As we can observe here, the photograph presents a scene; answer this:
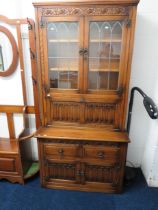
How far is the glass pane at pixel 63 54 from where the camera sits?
1.64 m

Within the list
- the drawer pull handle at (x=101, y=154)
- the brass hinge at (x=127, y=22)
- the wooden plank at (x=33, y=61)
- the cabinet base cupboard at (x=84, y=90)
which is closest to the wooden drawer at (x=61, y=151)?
the cabinet base cupboard at (x=84, y=90)

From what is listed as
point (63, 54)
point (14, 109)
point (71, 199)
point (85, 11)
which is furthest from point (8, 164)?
point (85, 11)

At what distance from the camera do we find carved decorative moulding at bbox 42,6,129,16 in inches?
59.4

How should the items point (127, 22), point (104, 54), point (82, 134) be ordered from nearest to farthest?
point (127, 22), point (104, 54), point (82, 134)

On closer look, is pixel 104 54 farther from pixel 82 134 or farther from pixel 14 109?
pixel 14 109

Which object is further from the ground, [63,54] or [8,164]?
[63,54]

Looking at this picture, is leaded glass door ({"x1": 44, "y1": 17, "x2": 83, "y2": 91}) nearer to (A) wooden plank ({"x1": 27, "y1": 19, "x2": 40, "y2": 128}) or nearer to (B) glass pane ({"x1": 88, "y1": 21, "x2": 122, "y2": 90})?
(B) glass pane ({"x1": 88, "y1": 21, "x2": 122, "y2": 90})

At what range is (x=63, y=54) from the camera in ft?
5.70

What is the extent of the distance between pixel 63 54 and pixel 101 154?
45.0 inches

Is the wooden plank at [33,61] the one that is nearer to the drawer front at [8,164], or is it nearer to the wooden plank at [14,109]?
the wooden plank at [14,109]

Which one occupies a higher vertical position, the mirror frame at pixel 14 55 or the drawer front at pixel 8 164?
the mirror frame at pixel 14 55

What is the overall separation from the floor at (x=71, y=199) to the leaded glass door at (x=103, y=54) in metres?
1.22

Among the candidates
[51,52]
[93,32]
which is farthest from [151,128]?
[51,52]

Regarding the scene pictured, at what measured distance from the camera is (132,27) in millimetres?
1531
